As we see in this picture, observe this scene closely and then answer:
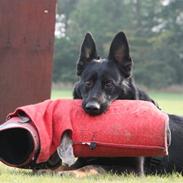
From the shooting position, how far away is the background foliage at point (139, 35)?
57.4 m

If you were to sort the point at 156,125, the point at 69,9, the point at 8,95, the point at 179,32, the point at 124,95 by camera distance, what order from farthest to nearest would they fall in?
the point at 69,9, the point at 179,32, the point at 8,95, the point at 124,95, the point at 156,125

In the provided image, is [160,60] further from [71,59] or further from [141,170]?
[141,170]

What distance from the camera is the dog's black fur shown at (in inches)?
217

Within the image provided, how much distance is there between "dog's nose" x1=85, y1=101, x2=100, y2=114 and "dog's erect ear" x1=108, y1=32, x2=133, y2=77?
2.50 ft

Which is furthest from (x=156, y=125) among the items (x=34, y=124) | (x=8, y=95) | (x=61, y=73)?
(x=61, y=73)

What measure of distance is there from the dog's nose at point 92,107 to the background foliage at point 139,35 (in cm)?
5070

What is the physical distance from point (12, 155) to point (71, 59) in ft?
178

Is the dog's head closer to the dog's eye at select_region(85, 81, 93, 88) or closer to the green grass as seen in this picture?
the dog's eye at select_region(85, 81, 93, 88)

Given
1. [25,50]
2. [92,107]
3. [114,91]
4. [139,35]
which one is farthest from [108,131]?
[139,35]

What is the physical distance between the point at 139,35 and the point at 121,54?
181 ft

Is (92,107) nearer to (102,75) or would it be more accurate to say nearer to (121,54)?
(102,75)

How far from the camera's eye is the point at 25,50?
8.64 m

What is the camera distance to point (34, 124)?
5.32m

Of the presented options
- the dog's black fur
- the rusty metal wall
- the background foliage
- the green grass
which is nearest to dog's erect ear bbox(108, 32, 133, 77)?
the dog's black fur
